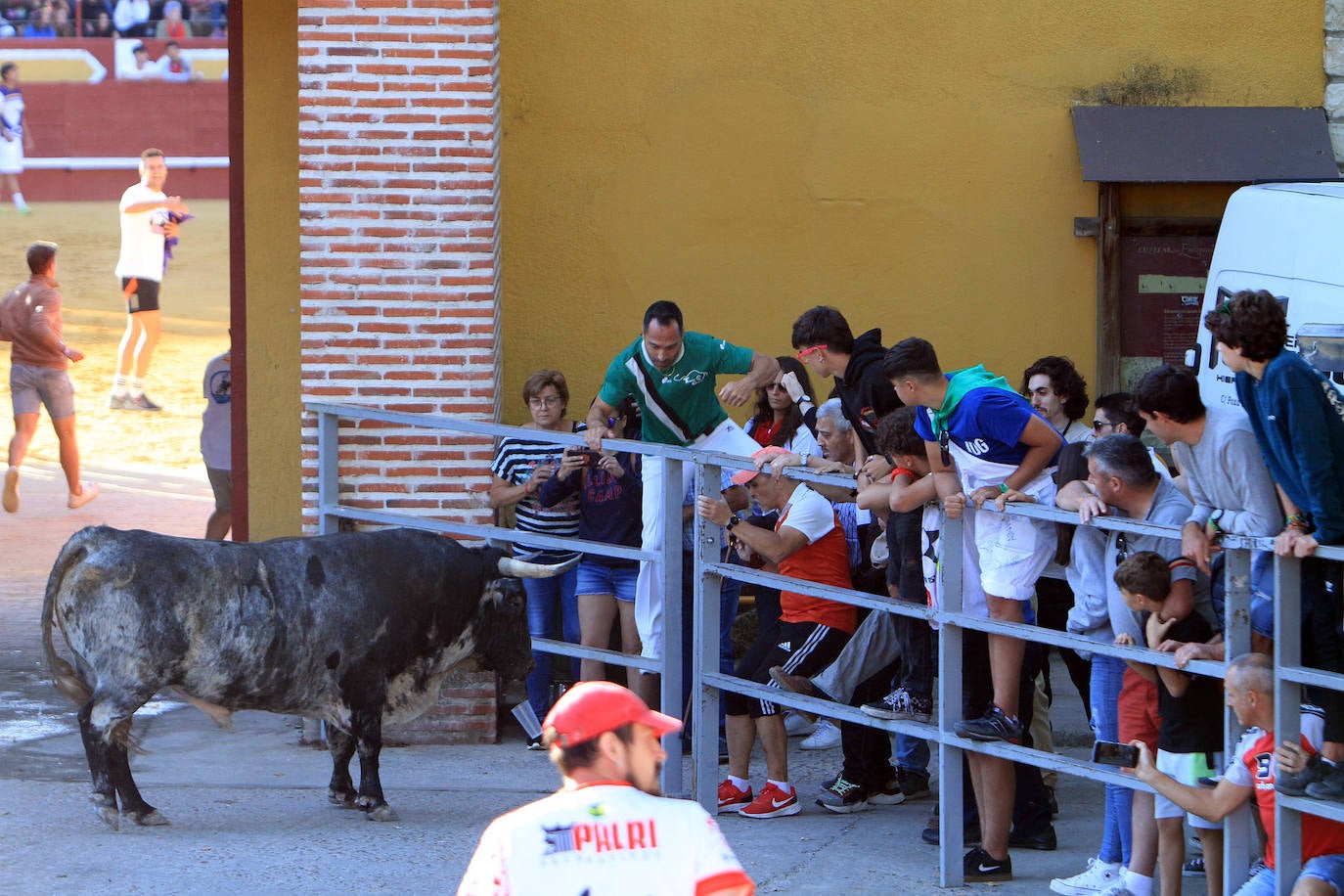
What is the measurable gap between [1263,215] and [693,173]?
3413 mm

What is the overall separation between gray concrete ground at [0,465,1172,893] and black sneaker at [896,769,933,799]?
2.5 inches

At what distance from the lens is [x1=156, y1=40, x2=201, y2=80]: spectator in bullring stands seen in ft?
93.6

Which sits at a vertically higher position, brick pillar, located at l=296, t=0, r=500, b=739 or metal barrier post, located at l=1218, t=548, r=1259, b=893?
brick pillar, located at l=296, t=0, r=500, b=739

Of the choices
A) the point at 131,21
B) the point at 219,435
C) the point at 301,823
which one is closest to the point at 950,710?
the point at 301,823

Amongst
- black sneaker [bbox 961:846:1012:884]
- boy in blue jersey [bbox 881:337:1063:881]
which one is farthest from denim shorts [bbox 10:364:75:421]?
black sneaker [bbox 961:846:1012:884]

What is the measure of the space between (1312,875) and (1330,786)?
28cm

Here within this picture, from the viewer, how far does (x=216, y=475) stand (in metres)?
11.3

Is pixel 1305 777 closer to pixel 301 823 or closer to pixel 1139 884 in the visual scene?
pixel 1139 884

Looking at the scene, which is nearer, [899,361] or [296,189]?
[899,361]

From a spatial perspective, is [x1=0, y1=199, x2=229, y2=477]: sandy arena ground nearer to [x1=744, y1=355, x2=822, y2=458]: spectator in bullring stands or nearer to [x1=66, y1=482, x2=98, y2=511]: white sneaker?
[x1=66, y1=482, x2=98, y2=511]: white sneaker

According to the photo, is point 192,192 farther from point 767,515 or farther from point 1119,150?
point 767,515

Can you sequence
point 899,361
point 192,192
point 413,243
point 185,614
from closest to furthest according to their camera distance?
point 899,361
point 185,614
point 413,243
point 192,192

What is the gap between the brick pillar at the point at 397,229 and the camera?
8.39 m

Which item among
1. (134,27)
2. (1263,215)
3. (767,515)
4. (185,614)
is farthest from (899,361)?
(134,27)
